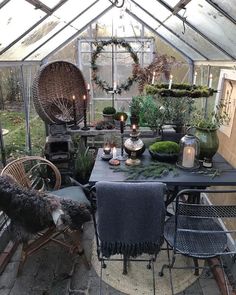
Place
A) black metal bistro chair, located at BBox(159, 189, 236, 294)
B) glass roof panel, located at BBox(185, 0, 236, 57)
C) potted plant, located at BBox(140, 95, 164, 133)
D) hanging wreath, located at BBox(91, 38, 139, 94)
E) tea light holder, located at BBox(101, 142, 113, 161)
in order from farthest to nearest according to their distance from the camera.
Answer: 1. hanging wreath, located at BBox(91, 38, 139, 94)
2. potted plant, located at BBox(140, 95, 164, 133)
3. tea light holder, located at BBox(101, 142, 113, 161)
4. glass roof panel, located at BBox(185, 0, 236, 57)
5. black metal bistro chair, located at BBox(159, 189, 236, 294)

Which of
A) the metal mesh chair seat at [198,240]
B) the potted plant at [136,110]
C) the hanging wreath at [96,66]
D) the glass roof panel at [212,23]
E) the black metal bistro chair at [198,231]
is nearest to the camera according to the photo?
the black metal bistro chair at [198,231]

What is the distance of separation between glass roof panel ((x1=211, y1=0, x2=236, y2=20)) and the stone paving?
1.88 meters

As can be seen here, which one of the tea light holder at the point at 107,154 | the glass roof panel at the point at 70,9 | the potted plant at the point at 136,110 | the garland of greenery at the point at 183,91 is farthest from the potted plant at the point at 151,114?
the glass roof panel at the point at 70,9

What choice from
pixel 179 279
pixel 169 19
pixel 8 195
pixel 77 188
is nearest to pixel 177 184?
pixel 179 279

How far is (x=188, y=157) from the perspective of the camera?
85.6 inches

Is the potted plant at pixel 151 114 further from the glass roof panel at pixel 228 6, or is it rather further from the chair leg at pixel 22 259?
the chair leg at pixel 22 259

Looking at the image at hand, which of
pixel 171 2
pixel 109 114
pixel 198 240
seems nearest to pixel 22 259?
pixel 198 240

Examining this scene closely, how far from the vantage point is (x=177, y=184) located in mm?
1966

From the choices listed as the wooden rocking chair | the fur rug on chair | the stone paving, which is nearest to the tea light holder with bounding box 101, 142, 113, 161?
the wooden rocking chair

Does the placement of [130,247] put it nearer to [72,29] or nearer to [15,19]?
[15,19]

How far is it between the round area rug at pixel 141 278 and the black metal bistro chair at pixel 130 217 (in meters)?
0.42

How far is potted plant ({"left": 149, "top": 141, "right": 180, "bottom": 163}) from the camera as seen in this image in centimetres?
229

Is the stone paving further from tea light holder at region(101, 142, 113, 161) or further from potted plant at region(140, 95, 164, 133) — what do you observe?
potted plant at region(140, 95, 164, 133)

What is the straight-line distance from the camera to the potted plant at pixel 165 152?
7.50 feet
